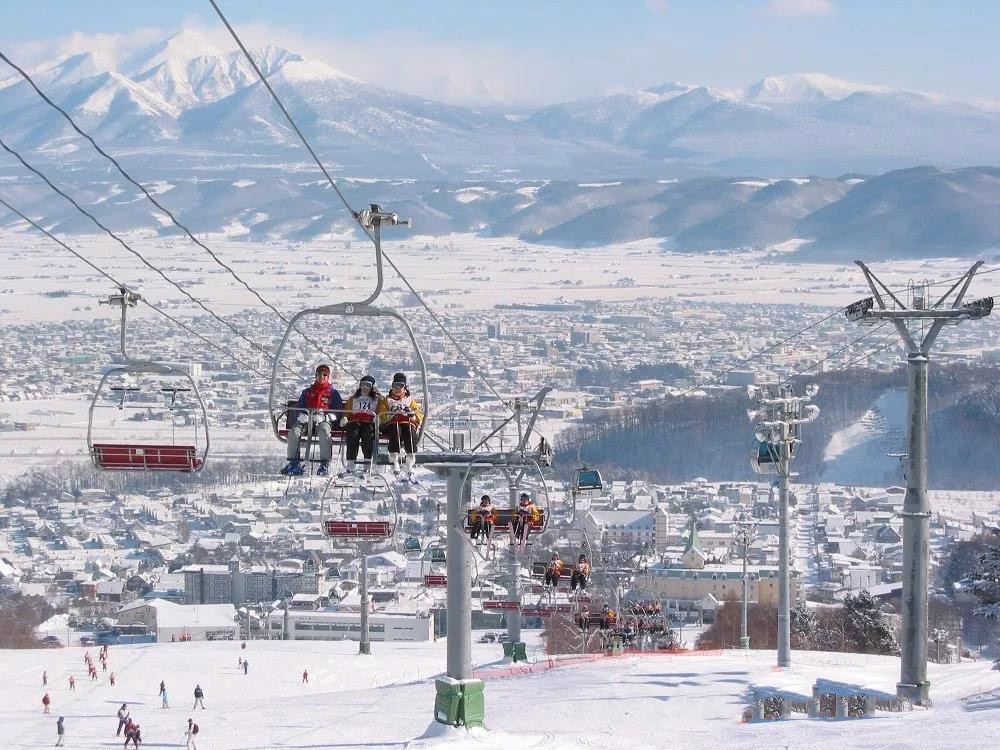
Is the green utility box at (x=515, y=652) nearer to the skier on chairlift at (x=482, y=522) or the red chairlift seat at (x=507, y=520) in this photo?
the red chairlift seat at (x=507, y=520)

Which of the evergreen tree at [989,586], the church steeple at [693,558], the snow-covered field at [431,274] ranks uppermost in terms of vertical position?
the snow-covered field at [431,274]

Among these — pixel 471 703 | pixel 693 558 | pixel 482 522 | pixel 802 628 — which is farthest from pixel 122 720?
pixel 693 558

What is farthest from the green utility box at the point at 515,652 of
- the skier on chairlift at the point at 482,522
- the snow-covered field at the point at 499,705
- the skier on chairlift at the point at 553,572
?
the skier on chairlift at the point at 482,522

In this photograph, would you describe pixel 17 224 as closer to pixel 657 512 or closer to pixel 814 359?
pixel 814 359

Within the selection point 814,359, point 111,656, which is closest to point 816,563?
point 111,656

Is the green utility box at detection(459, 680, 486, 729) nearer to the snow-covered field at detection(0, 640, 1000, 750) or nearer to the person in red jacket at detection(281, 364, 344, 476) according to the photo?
the snow-covered field at detection(0, 640, 1000, 750)

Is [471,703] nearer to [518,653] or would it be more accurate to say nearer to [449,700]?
[449,700]
